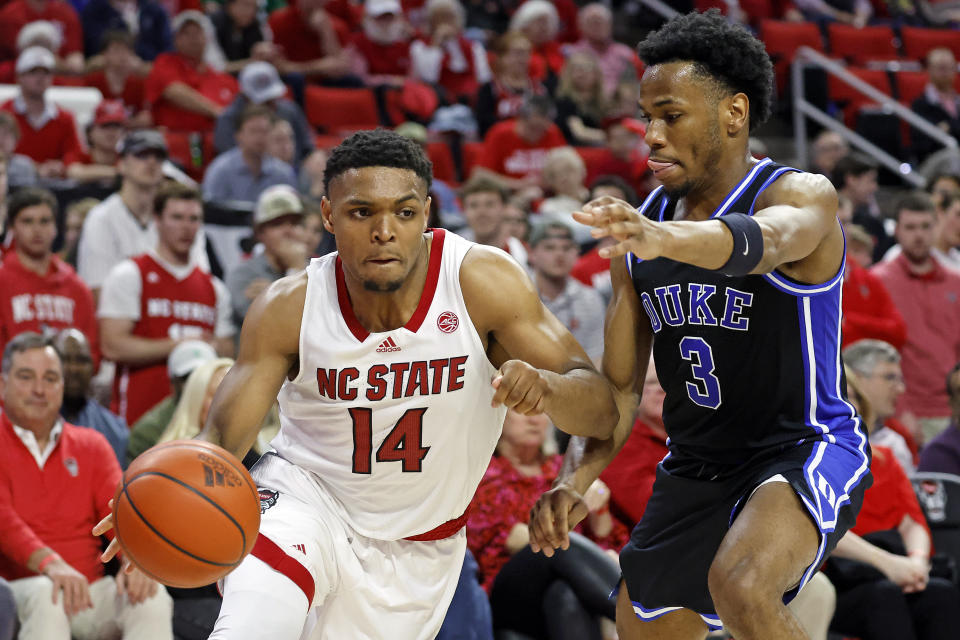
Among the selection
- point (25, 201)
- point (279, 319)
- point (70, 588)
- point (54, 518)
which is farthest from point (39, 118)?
point (279, 319)

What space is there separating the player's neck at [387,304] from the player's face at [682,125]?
0.82 m

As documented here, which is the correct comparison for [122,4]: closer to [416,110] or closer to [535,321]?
[416,110]

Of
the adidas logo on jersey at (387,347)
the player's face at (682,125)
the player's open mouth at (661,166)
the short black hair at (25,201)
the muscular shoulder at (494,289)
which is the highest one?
the player's face at (682,125)

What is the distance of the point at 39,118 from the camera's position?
30.4 feet

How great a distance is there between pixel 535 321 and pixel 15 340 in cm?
295

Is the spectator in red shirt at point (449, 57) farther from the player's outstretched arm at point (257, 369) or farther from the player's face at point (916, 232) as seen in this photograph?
the player's outstretched arm at point (257, 369)

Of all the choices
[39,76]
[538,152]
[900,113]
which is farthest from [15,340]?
[900,113]

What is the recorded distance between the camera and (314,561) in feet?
11.8

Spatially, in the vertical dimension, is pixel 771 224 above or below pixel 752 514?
above

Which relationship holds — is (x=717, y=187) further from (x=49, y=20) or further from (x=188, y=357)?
(x=49, y=20)

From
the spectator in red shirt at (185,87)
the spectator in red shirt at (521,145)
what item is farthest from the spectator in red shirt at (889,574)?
the spectator in red shirt at (185,87)

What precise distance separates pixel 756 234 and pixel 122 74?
8.17 m

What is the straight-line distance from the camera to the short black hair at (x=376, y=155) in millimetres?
3715

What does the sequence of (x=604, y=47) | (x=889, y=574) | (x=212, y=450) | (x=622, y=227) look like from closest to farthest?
(x=622, y=227) → (x=212, y=450) → (x=889, y=574) → (x=604, y=47)
